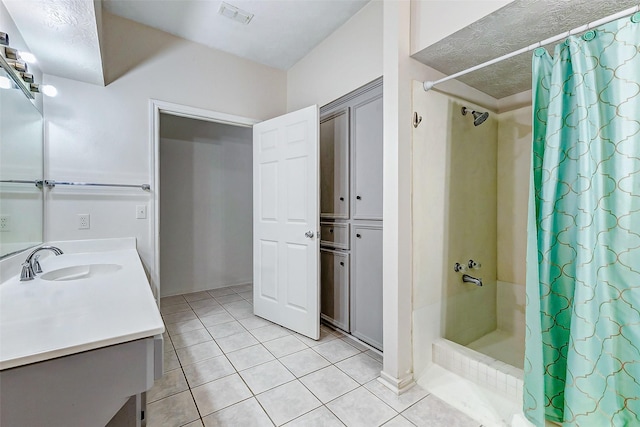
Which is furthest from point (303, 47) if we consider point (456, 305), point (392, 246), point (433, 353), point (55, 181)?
point (433, 353)

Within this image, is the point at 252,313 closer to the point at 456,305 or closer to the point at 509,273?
the point at 456,305

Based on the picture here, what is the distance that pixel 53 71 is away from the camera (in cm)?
196

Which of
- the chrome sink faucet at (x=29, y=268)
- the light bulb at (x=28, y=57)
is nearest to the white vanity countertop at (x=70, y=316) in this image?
the chrome sink faucet at (x=29, y=268)

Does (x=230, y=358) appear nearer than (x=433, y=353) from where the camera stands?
No

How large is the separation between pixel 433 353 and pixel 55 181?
9.61ft

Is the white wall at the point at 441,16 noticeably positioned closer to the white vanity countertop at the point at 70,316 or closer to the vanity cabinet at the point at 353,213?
the vanity cabinet at the point at 353,213

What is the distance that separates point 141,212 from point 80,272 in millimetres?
816

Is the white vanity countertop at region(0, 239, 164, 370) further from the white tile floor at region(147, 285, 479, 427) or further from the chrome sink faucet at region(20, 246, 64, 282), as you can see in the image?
the white tile floor at region(147, 285, 479, 427)

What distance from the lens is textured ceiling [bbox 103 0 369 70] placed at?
2121 mm

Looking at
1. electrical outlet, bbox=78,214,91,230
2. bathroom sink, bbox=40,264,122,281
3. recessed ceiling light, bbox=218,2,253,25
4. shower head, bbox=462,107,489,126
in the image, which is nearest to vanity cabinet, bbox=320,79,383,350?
shower head, bbox=462,107,489,126

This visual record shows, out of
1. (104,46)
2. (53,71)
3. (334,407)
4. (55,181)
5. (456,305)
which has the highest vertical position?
(104,46)

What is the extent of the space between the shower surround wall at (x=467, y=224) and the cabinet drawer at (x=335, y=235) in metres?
0.75

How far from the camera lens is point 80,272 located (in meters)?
1.63

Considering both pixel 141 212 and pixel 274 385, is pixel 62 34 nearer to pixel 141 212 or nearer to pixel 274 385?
pixel 141 212
